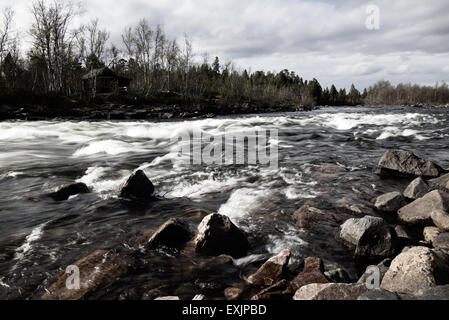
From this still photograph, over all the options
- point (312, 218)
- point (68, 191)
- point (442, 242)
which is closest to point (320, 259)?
point (312, 218)

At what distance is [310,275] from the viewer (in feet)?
9.74

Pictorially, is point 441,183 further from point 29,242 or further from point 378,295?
point 29,242

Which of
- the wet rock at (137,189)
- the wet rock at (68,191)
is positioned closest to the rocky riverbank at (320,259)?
the wet rock at (137,189)

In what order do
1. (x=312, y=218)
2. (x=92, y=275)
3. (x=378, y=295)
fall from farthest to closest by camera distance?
(x=312, y=218), (x=92, y=275), (x=378, y=295)

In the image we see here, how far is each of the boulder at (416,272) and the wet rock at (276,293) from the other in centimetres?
83

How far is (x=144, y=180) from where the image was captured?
224 inches

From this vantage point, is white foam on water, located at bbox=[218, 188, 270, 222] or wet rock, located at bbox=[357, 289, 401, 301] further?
white foam on water, located at bbox=[218, 188, 270, 222]

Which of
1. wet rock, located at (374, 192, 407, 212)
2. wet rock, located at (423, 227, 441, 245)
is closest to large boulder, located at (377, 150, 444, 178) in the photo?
wet rock, located at (374, 192, 407, 212)

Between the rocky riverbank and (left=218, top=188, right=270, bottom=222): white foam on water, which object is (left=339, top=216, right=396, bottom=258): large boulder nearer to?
the rocky riverbank

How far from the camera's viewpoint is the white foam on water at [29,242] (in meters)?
3.59

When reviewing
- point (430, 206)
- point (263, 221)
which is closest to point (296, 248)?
point (263, 221)

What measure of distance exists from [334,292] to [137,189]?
3992 mm

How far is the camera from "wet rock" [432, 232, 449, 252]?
3479 millimetres

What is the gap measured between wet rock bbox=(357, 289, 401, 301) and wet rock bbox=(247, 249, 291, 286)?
34.6 inches
